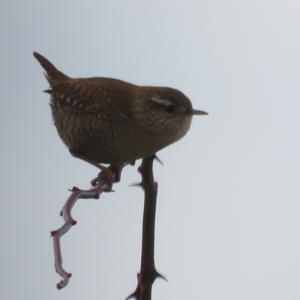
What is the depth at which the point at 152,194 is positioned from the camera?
8.71 ft

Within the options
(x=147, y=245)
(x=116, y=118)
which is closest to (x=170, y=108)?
(x=116, y=118)

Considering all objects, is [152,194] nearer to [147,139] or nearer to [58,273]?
[58,273]

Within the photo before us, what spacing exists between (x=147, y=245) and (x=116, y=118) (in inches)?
81.0

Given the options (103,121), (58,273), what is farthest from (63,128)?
(58,273)

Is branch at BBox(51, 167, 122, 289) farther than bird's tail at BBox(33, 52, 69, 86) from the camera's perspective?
No

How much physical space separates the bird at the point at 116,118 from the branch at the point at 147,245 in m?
1.33

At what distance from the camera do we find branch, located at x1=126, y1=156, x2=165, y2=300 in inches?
94.5

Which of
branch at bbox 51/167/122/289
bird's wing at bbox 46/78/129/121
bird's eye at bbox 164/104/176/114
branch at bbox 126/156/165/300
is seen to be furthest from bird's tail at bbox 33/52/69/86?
branch at bbox 51/167/122/289

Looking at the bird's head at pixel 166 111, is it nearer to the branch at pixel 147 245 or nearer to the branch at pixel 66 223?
the branch at pixel 147 245

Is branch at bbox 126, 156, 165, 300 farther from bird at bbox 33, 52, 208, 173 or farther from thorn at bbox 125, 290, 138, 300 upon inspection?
bird at bbox 33, 52, 208, 173

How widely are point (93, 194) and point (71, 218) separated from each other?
0.39 meters

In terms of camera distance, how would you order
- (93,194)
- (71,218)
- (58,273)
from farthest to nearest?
(93,194) < (71,218) < (58,273)

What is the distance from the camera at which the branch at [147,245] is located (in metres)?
2.40

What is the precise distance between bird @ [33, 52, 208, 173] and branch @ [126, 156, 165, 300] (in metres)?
1.33
